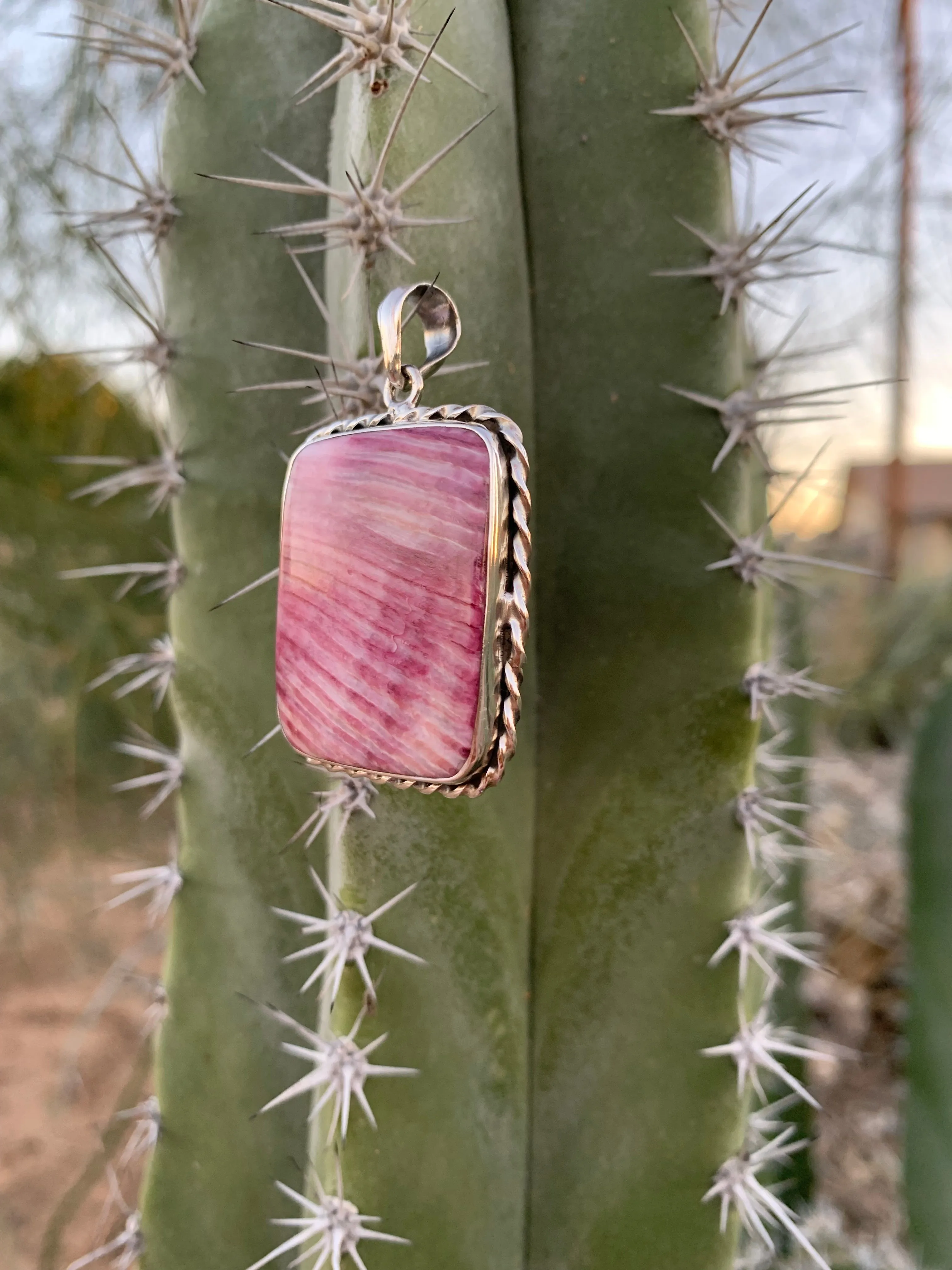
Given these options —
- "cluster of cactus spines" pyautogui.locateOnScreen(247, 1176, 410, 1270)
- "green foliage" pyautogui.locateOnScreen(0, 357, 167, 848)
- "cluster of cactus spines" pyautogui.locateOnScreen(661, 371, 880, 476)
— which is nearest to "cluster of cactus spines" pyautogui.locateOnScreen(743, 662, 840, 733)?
"cluster of cactus spines" pyautogui.locateOnScreen(661, 371, 880, 476)

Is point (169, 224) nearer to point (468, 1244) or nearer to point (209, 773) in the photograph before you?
point (209, 773)

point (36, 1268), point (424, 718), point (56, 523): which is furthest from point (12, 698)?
point (424, 718)

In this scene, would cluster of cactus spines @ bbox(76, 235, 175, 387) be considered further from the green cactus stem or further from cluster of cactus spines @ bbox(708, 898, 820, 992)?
cluster of cactus spines @ bbox(708, 898, 820, 992)

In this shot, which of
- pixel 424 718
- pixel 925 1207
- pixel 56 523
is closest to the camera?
Answer: pixel 424 718

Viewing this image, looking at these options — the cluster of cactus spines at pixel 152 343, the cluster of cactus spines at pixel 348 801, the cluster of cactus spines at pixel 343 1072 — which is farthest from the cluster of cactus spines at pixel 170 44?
the cluster of cactus spines at pixel 343 1072

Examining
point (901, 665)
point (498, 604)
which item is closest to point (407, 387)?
point (498, 604)

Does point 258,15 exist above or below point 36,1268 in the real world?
above

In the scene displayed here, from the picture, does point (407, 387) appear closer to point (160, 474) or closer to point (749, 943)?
point (160, 474)
